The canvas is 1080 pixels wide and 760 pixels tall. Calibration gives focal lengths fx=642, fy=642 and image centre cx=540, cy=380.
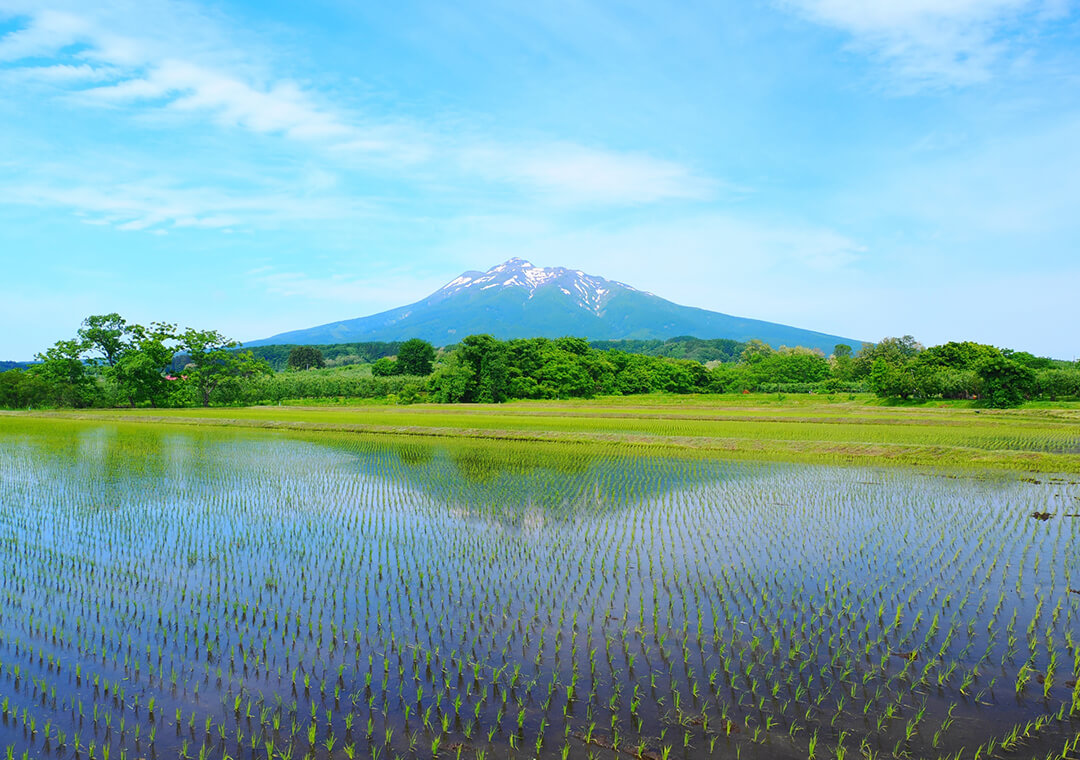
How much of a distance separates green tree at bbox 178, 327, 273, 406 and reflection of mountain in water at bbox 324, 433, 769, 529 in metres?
30.8

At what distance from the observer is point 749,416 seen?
36.9 meters

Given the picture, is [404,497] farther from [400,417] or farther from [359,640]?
[400,417]

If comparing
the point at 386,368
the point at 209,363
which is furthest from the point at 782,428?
the point at 386,368

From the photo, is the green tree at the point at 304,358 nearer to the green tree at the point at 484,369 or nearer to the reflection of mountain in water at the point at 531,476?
the green tree at the point at 484,369

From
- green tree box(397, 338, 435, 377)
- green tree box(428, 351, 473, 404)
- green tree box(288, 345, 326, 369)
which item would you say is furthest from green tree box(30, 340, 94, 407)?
green tree box(288, 345, 326, 369)

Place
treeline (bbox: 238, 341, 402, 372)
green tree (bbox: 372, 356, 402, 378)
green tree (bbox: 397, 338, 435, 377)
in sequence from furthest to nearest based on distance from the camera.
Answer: treeline (bbox: 238, 341, 402, 372), green tree (bbox: 372, 356, 402, 378), green tree (bbox: 397, 338, 435, 377)

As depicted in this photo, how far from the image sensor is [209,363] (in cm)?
5009

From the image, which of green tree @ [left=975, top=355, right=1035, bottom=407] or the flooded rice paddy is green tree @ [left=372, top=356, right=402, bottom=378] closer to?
green tree @ [left=975, top=355, right=1035, bottom=407]

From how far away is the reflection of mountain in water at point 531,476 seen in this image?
13.6m

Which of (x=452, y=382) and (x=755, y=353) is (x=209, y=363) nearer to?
(x=452, y=382)

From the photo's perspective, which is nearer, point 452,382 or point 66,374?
point 66,374

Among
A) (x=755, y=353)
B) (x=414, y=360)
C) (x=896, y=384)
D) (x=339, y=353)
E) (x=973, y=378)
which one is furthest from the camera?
(x=339, y=353)

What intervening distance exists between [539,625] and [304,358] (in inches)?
5428

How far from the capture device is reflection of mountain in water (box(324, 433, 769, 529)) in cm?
1361
